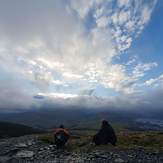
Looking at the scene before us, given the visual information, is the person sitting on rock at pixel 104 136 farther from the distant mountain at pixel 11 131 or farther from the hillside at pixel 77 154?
the distant mountain at pixel 11 131

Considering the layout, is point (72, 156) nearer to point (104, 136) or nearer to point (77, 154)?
point (77, 154)

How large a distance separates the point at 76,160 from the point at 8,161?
6.83 metres

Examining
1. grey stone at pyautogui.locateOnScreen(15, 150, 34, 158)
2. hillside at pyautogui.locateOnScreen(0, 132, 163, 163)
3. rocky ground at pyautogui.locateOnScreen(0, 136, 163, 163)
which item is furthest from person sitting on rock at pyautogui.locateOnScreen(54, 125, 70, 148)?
grey stone at pyautogui.locateOnScreen(15, 150, 34, 158)

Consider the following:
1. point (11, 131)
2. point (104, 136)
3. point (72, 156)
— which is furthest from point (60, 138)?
point (11, 131)

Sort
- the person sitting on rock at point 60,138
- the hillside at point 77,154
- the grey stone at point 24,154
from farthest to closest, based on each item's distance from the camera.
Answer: the person sitting on rock at point 60,138, the grey stone at point 24,154, the hillside at point 77,154

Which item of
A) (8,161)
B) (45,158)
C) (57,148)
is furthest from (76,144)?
(8,161)

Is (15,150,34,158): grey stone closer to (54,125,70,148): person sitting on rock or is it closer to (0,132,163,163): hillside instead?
(0,132,163,163): hillside

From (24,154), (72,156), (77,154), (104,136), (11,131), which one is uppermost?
(11,131)

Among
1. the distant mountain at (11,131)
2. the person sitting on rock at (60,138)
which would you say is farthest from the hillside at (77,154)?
the distant mountain at (11,131)

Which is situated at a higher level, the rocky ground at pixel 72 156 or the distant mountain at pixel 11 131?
the distant mountain at pixel 11 131

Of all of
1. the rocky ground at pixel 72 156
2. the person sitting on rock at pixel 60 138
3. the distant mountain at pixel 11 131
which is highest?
the distant mountain at pixel 11 131

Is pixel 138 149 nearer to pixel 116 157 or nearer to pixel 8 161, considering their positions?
pixel 116 157

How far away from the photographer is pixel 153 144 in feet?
105

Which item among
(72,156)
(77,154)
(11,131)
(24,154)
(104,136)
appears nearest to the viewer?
(72,156)
